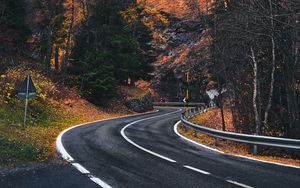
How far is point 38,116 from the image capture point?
19.7 metres

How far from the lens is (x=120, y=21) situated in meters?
37.8

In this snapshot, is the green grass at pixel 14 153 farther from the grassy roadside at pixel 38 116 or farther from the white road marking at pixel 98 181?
the white road marking at pixel 98 181

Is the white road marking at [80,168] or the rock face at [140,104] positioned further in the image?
the rock face at [140,104]

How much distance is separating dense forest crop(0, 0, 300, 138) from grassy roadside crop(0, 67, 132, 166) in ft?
8.86

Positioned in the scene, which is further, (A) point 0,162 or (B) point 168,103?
(B) point 168,103

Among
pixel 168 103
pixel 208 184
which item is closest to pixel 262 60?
pixel 208 184

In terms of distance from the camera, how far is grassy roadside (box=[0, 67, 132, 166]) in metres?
9.05

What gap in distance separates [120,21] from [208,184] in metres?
34.0

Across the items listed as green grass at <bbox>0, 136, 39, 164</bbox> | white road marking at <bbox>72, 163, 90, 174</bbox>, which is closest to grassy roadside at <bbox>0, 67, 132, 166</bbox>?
green grass at <bbox>0, 136, 39, 164</bbox>

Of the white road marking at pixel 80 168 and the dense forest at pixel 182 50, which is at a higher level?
the dense forest at pixel 182 50

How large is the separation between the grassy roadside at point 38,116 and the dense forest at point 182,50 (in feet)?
8.86

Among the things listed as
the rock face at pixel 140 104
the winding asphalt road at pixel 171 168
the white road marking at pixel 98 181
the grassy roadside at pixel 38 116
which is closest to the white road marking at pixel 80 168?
the winding asphalt road at pixel 171 168

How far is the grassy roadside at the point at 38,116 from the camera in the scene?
905cm

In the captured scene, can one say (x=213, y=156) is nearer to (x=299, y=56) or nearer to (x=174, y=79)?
(x=299, y=56)
